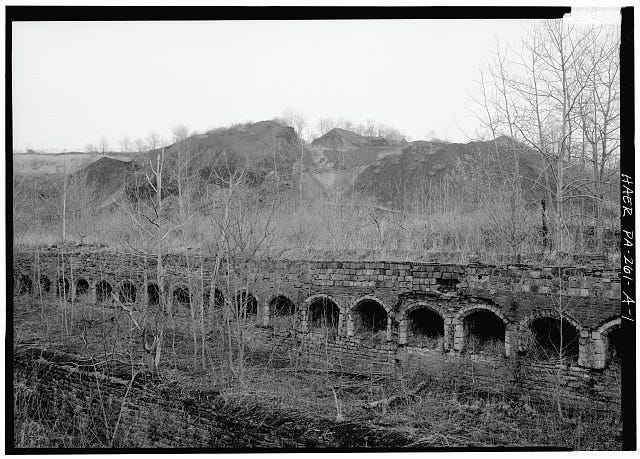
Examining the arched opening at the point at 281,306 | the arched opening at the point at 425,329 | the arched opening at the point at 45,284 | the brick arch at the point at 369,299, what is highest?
the arched opening at the point at 45,284

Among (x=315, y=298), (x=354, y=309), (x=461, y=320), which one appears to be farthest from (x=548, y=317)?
(x=315, y=298)

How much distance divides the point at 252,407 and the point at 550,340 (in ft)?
13.7

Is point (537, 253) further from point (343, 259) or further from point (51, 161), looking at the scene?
point (51, 161)

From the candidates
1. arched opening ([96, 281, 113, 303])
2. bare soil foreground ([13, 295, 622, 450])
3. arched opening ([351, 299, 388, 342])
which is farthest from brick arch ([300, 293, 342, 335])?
arched opening ([96, 281, 113, 303])

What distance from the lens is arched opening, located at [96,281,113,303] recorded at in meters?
9.88

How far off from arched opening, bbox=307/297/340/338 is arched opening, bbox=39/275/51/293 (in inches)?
197

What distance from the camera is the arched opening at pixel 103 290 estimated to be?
988 cm

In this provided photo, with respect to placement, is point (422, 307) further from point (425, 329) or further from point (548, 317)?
point (548, 317)

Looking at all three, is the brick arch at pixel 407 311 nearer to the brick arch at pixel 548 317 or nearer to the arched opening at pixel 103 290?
the brick arch at pixel 548 317

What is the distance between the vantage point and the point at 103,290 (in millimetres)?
10094

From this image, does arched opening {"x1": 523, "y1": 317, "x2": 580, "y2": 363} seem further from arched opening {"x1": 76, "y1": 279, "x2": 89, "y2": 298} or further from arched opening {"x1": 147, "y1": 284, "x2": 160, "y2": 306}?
arched opening {"x1": 76, "y1": 279, "x2": 89, "y2": 298}

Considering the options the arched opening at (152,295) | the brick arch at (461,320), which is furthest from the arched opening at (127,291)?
the brick arch at (461,320)

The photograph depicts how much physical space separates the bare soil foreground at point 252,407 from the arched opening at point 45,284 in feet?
4.51

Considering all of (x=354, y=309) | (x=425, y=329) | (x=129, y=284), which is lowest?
(x=425, y=329)
